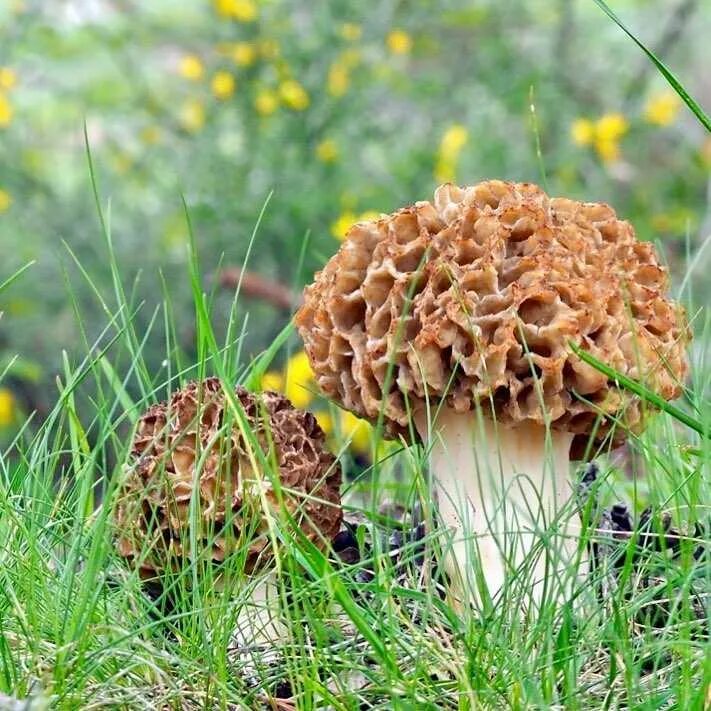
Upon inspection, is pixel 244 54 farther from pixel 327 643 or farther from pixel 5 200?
pixel 327 643

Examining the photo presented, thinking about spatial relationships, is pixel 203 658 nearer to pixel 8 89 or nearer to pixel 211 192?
pixel 211 192

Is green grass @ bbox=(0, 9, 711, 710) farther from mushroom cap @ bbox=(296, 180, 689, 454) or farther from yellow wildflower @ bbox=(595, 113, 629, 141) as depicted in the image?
yellow wildflower @ bbox=(595, 113, 629, 141)

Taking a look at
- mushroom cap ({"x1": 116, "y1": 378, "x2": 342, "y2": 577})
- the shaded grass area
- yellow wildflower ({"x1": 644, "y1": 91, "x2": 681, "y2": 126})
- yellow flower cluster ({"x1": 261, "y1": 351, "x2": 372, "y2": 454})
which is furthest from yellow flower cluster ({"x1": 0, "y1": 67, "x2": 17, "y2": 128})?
the shaded grass area

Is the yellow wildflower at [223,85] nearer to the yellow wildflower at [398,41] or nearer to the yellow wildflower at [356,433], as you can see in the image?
the yellow wildflower at [398,41]

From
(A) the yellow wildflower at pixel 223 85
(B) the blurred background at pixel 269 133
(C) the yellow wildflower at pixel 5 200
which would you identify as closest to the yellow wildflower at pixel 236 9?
(B) the blurred background at pixel 269 133

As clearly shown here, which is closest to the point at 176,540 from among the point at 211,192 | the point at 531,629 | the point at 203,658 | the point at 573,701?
the point at 203,658

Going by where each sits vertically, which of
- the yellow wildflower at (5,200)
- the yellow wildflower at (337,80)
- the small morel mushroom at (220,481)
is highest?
the yellow wildflower at (337,80)

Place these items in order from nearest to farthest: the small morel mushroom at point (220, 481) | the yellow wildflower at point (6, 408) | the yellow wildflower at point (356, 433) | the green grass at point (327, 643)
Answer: the green grass at point (327, 643), the small morel mushroom at point (220, 481), the yellow wildflower at point (356, 433), the yellow wildflower at point (6, 408)
